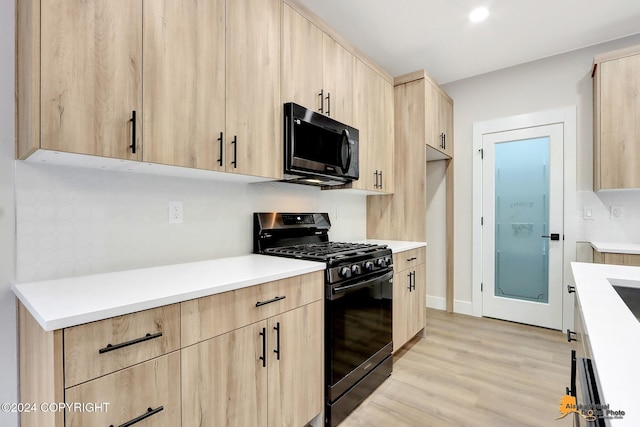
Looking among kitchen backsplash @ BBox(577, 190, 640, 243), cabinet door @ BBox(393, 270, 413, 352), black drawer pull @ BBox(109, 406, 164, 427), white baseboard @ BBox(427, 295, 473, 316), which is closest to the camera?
black drawer pull @ BBox(109, 406, 164, 427)

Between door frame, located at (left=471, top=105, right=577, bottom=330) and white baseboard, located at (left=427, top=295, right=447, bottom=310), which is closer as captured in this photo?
door frame, located at (left=471, top=105, right=577, bottom=330)

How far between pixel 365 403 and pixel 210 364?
1271 millimetres

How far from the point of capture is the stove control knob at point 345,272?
190 cm

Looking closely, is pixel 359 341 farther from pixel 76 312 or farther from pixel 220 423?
pixel 76 312

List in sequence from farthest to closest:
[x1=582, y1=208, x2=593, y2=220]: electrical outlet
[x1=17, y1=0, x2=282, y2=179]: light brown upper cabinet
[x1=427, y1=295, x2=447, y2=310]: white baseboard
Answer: [x1=427, y1=295, x2=447, y2=310]: white baseboard → [x1=582, y1=208, x2=593, y2=220]: electrical outlet → [x1=17, y1=0, x2=282, y2=179]: light brown upper cabinet

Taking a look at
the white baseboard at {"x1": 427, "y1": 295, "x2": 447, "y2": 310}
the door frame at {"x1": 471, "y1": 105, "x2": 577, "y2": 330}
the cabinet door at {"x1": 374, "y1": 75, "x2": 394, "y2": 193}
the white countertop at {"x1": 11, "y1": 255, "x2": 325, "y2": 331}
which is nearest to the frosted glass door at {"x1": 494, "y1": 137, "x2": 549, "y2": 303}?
Answer: the door frame at {"x1": 471, "y1": 105, "x2": 577, "y2": 330}

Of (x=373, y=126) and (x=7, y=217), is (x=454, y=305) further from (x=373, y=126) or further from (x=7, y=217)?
(x=7, y=217)

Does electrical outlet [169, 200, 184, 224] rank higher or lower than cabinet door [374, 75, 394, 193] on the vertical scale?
lower

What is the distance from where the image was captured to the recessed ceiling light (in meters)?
2.52

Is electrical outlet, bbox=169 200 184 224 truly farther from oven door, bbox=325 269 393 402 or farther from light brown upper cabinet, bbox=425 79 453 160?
light brown upper cabinet, bbox=425 79 453 160

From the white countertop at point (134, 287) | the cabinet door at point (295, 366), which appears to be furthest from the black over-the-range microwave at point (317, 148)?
the cabinet door at point (295, 366)

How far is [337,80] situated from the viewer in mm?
2463

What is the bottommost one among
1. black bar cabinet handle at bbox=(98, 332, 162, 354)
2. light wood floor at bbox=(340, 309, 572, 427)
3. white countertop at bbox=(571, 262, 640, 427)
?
light wood floor at bbox=(340, 309, 572, 427)

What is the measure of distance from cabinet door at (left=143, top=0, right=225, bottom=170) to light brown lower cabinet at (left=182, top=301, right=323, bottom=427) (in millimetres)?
836
